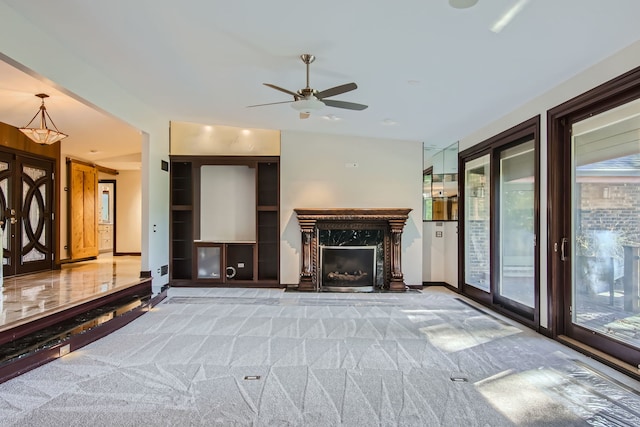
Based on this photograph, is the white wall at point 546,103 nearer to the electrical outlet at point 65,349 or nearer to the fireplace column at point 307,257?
the fireplace column at point 307,257

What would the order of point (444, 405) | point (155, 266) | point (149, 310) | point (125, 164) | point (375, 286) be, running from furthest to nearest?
point (125, 164), point (375, 286), point (155, 266), point (149, 310), point (444, 405)

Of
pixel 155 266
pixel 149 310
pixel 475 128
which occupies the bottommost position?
pixel 149 310

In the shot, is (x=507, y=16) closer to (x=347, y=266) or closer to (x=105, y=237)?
(x=347, y=266)

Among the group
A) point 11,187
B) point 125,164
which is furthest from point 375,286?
point 125,164

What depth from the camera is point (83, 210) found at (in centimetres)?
866

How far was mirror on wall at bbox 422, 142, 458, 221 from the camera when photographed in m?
6.63

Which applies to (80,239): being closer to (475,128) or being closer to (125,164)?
(125,164)

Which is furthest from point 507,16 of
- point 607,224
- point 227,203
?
point 227,203

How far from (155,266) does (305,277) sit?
2.60 metres

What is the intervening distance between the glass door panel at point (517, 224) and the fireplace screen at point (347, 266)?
2276 mm

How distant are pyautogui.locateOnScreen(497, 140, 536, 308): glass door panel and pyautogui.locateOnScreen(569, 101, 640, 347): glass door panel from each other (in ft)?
2.18

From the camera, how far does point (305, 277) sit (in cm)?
661

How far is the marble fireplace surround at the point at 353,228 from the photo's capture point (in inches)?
256

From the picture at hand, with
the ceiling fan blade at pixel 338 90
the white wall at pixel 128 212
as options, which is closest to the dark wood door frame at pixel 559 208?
the ceiling fan blade at pixel 338 90
